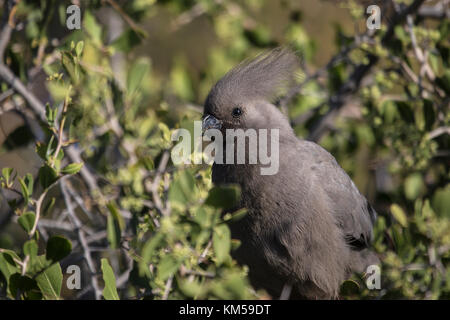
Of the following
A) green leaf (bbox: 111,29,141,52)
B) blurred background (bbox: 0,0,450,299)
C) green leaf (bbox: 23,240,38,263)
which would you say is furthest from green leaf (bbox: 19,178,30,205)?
green leaf (bbox: 111,29,141,52)

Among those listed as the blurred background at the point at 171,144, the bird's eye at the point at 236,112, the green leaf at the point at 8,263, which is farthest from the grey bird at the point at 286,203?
the green leaf at the point at 8,263

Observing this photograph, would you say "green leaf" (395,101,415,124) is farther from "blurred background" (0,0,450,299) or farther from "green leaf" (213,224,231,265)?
"green leaf" (213,224,231,265)

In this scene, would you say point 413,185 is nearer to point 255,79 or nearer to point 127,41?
point 255,79

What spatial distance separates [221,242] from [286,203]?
1.16 metres

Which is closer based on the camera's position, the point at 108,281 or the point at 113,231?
the point at 108,281

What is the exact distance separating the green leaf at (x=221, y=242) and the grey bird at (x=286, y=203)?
1.03m

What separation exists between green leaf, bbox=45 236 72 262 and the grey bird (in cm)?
118

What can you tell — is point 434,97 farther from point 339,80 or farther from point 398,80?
point 339,80

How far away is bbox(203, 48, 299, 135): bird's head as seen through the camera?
3.93 metres

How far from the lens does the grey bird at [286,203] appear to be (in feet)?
12.1

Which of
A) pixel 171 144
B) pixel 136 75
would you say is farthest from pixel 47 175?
pixel 136 75

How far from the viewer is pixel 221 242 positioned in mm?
2621
